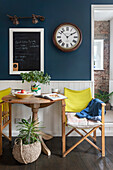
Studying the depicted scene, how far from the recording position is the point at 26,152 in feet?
6.97

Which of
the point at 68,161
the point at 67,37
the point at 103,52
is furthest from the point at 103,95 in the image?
the point at 68,161

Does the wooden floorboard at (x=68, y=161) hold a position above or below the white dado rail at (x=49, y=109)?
below

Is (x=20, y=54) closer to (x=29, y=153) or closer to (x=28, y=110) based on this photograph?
(x=28, y=110)

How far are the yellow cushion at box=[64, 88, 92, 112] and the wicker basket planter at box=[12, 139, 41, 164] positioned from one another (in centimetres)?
101

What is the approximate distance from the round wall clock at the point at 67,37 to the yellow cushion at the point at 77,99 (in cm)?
79

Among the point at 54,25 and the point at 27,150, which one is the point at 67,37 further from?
the point at 27,150

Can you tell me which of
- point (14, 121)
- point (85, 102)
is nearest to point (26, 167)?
point (14, 121)

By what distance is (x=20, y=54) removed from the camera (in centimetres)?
316

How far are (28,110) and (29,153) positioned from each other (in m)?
1.12

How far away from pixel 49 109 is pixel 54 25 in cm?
155

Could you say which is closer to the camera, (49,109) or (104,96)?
(49,109)

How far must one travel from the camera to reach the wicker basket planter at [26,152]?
2.12 metres

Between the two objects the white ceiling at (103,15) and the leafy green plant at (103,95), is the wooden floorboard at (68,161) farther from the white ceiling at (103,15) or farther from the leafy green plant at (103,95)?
the white ceiling at (103,15)

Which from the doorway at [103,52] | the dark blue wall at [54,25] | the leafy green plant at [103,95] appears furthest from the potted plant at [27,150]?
the doorway at [103,52]
